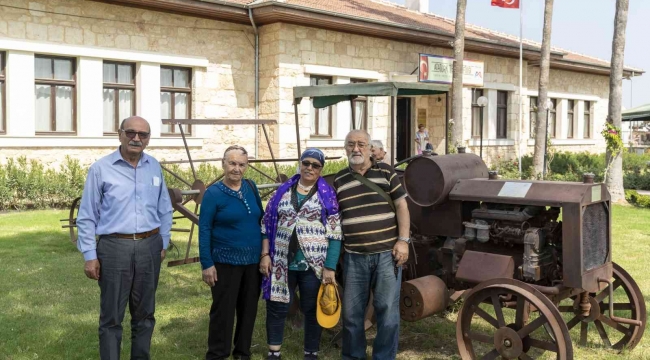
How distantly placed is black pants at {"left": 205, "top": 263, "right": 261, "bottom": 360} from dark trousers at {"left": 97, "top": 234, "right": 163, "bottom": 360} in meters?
0.49

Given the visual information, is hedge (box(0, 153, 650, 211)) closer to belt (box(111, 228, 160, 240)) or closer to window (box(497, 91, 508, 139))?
window (box(497, 91, 508, 139))

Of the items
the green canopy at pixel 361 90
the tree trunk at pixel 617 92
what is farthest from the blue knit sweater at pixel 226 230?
the tree trunk at pixel 617 92

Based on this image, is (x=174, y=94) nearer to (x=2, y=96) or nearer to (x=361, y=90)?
(x=2, y=96)

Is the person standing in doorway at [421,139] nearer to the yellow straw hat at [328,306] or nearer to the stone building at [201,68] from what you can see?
the stone building at [201,68]

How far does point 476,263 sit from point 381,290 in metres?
0.82

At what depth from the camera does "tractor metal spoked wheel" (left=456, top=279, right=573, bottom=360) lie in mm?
4426

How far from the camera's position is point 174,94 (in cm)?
1586

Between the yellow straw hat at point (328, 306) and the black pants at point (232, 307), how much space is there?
52 cm

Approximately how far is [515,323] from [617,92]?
1308 cm

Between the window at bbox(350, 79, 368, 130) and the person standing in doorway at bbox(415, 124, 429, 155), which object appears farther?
the person standing in doorway at bbox(415, 124, 429, 155)

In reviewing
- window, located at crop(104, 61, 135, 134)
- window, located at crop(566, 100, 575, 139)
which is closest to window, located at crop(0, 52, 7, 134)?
window, located at crop(104, 61, 135, 134)

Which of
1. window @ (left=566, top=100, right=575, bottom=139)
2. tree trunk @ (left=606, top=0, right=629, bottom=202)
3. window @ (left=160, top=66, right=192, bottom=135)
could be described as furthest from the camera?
window @ (left=566, top=100, right=575, bottom=139)

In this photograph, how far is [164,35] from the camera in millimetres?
15281

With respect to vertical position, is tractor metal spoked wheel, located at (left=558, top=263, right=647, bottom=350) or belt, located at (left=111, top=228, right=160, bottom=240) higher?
belt, located at (left=111, top=228, right=160, bottom=240)
